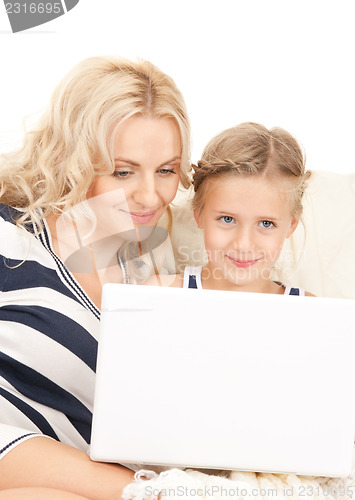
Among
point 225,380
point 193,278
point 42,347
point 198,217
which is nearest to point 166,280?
point 193,278

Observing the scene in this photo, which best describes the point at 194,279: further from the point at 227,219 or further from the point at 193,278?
the point at 227,219

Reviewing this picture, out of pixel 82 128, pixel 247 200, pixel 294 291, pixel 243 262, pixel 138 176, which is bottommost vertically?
pixel 294 291

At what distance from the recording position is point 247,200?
134cm

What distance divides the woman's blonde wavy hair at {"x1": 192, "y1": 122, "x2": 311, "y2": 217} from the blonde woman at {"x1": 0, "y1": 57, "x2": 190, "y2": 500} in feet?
0.21

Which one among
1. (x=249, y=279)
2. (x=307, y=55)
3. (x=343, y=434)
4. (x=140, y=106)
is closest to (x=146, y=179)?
(x=140, y=106)

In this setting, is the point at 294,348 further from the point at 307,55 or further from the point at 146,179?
the point at 307,55

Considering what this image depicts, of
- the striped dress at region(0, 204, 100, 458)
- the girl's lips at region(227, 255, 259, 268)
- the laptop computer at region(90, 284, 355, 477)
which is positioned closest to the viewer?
the laptop computer at region(90, 284, 355, 477)

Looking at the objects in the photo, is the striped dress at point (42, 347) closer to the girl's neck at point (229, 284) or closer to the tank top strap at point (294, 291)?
the girl's neck at point (229, 284)

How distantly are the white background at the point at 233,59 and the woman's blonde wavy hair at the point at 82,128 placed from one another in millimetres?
370

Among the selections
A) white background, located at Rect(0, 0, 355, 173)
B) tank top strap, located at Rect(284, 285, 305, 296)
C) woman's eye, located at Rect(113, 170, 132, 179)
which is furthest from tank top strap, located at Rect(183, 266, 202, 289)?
white background, located at Rect(0, 0, 355, 173)

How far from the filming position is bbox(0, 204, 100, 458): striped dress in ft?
3.84

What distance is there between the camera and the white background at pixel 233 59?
5.43 feet

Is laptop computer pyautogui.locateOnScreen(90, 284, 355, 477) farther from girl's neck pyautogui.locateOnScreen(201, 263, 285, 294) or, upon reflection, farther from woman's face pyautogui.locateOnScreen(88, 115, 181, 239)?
girl's neck pyautogui.locateOnScreen(201, 263, 285, 294)

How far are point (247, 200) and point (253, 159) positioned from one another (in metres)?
0.10
